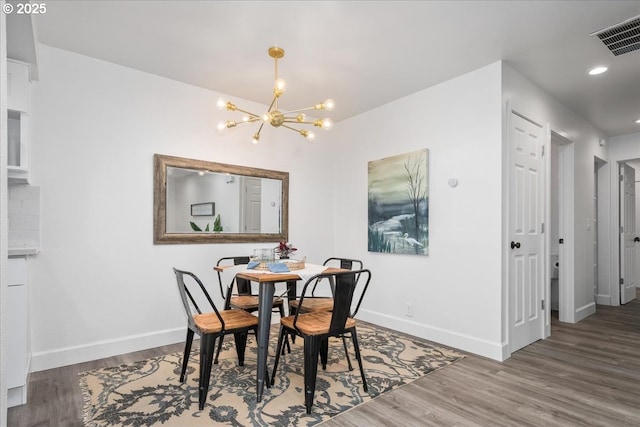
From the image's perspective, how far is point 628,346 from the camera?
3.44 metres

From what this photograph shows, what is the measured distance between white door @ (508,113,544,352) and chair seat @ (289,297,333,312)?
1.69 metres

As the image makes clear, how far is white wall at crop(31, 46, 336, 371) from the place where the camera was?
2.82 meters

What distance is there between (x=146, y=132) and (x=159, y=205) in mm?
728

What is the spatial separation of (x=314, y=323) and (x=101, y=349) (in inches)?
80.6

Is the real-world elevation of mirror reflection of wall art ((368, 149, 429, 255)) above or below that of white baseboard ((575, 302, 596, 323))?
above

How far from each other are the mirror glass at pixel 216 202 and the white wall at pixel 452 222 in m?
1.25

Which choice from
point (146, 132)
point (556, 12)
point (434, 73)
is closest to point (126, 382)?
point (146, 132)

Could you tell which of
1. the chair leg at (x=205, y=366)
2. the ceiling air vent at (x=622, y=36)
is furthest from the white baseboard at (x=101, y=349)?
the ceiling air vent at (x=622, y=36)

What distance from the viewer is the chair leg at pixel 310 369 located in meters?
2.12

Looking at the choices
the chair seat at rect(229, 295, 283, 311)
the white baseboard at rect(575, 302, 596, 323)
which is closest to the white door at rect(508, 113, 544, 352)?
the white baseboard at rect(575, 302, 596, 323)

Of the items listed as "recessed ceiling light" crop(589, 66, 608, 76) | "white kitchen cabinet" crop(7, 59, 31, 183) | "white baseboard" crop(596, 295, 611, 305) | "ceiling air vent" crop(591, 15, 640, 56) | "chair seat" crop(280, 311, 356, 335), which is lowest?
"white baseboard" crop(596, 295, 611, 305)

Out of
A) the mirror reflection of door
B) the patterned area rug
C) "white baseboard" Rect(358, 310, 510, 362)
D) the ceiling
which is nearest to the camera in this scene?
the patterned area rug

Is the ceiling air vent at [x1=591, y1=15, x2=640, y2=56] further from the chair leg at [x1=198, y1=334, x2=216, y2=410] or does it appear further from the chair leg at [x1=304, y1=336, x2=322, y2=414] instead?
the chair leg at [x1=198, y1=334, x2=216, y2=410]

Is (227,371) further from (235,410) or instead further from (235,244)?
(235,244)
